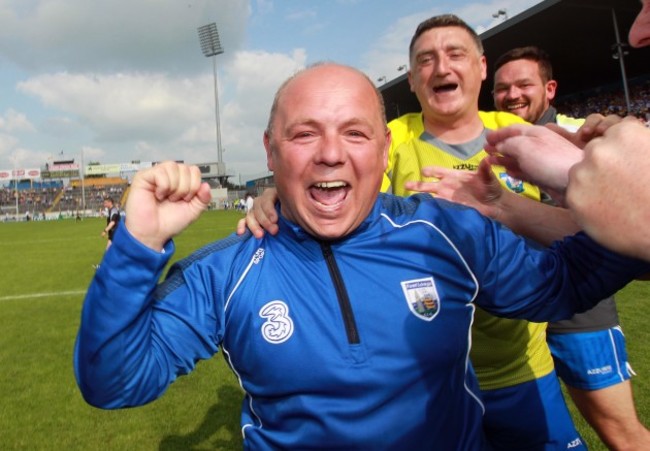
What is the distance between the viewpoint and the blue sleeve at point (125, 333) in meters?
1.37

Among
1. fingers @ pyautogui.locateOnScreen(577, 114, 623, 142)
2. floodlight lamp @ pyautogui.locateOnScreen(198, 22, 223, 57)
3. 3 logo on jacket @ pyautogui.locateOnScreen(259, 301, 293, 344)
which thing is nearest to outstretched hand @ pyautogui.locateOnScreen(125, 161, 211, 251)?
3 logo on jacket @ pyautogui.locateOnScreen(259, 301, 293, 344)

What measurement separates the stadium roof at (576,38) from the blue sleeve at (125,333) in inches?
778

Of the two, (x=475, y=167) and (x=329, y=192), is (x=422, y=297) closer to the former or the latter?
(x=329, y=192)

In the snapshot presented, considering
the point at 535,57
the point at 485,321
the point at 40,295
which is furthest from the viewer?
the point at 40,295

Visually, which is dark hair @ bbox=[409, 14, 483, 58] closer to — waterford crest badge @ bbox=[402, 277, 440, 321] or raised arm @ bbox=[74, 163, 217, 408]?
waterford crest badge @ bbox=[402, 277, 440, 321]

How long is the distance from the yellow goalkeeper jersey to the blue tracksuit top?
0.65m

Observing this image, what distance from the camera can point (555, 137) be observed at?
142 centimetres

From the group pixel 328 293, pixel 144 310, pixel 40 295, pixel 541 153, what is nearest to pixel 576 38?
pixel 40 295

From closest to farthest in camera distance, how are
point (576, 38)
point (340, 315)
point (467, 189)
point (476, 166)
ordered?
point (340, 315) < point (467, 189) < point (476, 166) < point (576, 38)

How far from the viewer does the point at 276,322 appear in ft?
5.35

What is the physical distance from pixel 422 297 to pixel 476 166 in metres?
1.20

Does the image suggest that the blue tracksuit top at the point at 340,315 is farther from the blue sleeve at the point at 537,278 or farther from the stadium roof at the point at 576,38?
the stadium roof at the point at 576,38

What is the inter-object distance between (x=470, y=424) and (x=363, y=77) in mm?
1305

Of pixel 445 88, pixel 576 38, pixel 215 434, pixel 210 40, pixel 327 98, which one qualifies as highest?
pixel 210 40
